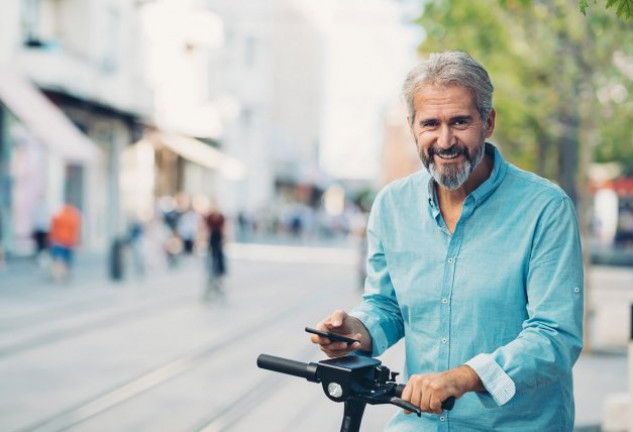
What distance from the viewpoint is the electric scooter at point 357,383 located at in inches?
79.0

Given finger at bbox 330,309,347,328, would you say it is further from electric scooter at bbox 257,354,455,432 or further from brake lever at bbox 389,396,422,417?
brake lever at bbox 389,396,422,417

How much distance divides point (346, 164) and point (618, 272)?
260 feet

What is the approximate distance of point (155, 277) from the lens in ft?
64.7

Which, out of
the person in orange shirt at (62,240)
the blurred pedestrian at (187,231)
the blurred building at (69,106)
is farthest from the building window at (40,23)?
the person in orange shirt at (62,240)

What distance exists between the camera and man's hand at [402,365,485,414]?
194 cm

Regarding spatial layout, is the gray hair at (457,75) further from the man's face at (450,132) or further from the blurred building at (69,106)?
the blurred building at (69,106)

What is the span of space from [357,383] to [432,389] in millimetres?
173

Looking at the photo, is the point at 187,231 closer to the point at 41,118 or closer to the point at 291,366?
the point at 41,118

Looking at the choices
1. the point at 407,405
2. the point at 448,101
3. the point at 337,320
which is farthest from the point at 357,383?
the point at 448,101

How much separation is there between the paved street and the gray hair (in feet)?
15.8

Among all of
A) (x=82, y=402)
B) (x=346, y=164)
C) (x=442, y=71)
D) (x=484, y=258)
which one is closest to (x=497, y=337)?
(x=484, y=258)

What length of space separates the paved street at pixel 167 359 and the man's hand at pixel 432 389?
490cm

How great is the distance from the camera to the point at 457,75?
2.23 m

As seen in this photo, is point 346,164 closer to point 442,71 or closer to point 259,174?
point 259,174
